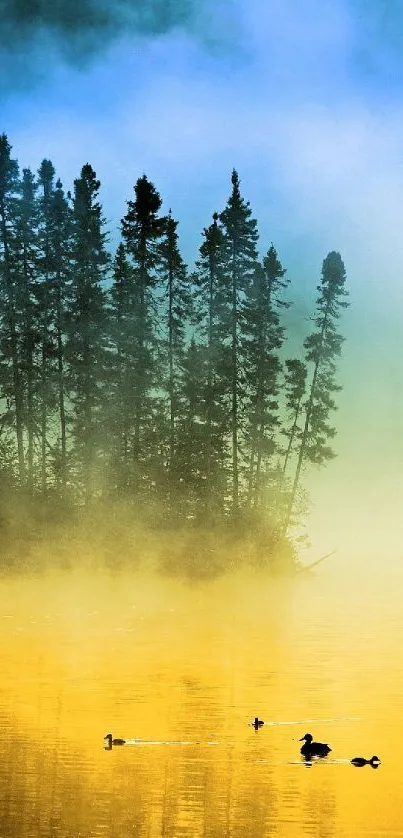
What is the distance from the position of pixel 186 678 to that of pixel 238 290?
40.7m

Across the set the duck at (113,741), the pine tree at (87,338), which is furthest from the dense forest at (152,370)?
the duck at (113,741)

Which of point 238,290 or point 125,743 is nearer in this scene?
point 125,743

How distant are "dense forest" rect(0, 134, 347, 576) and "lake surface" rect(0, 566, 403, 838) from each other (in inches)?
705

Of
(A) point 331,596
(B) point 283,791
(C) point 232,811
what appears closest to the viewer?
(C) point 232,811

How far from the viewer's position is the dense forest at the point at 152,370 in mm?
63688

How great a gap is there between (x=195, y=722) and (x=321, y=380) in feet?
157

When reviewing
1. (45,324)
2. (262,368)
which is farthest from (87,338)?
(262,368)

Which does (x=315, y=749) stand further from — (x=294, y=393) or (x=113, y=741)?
(x=294, y=393)

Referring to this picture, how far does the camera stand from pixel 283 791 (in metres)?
16.8

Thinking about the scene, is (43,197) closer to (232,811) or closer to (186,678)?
(186,678)

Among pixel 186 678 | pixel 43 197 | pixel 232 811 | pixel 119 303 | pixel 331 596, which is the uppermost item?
pixel 43 197

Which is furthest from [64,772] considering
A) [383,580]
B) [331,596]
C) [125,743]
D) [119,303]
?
[383,580]

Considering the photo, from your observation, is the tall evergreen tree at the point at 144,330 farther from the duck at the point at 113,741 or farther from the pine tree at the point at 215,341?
the duck at the point at 113,741

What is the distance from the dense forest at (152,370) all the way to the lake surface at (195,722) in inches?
705
